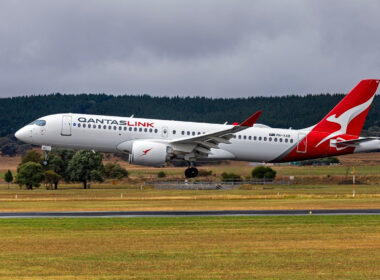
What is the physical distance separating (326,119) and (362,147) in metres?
3.61

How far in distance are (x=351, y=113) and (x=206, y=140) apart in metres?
12.7

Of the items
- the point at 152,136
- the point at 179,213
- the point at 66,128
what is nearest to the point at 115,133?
the point at 152,136

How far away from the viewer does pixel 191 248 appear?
22.7m

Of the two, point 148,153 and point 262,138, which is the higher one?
point 262,138

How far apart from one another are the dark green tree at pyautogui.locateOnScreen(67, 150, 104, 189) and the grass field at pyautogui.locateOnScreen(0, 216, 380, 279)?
145 feet

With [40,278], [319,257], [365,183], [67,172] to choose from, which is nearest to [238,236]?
[319,257]

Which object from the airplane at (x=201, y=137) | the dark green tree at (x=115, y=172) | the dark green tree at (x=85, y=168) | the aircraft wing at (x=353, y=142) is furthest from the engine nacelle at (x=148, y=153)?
the dark green tree at (x=115, y=172)

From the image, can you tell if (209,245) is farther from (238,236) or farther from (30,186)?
(30,186)

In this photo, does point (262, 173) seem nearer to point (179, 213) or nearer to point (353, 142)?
point (353, 142)

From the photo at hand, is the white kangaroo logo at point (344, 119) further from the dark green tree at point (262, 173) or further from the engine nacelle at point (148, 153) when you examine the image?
the engine nacelle at point (148, 153)

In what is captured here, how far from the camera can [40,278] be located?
17.6 meters

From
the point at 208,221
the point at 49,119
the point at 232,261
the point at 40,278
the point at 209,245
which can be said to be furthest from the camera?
the point at 49,119

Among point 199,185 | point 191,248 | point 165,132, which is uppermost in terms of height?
point 165,132

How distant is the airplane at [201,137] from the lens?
52719mm
